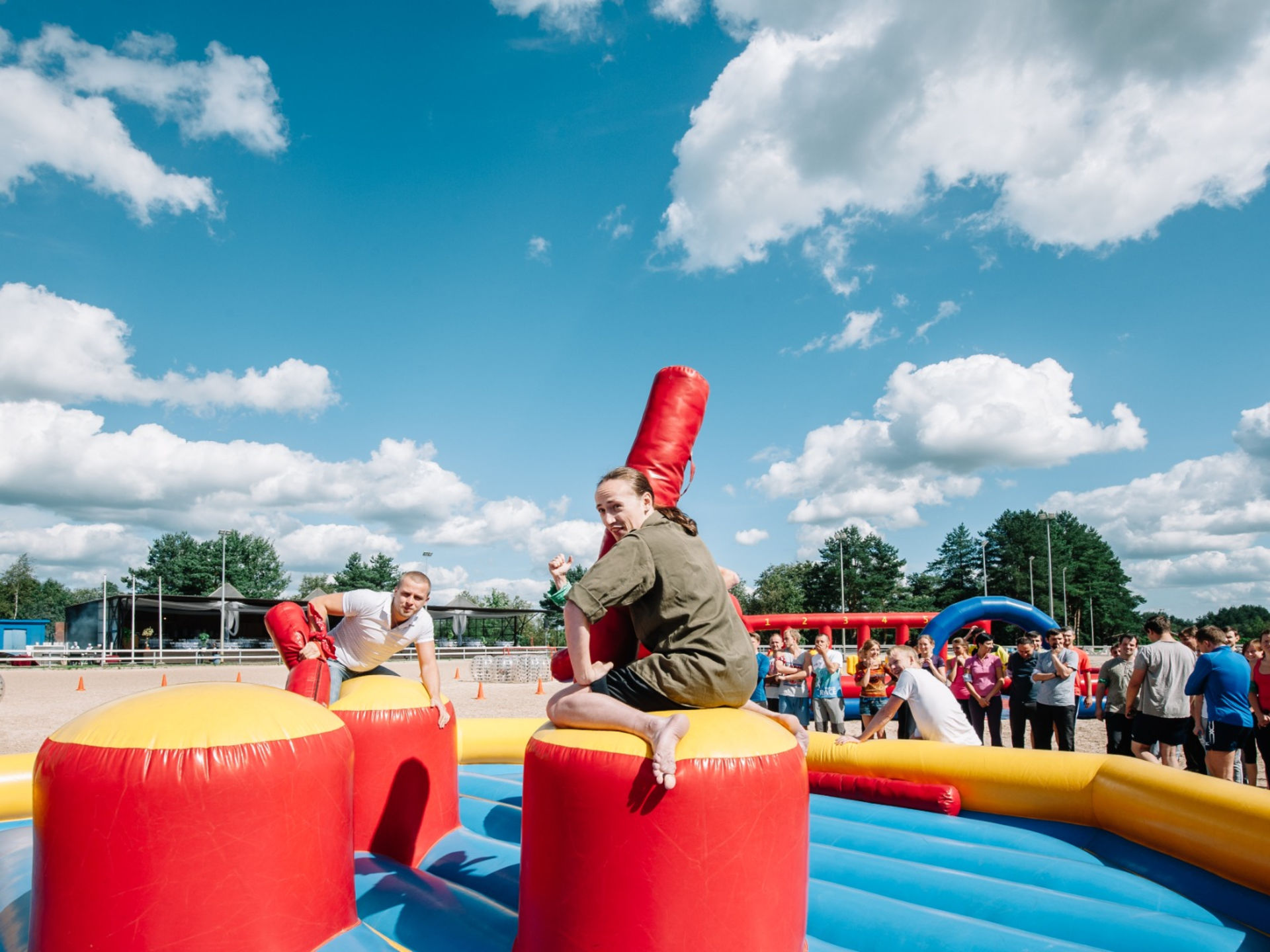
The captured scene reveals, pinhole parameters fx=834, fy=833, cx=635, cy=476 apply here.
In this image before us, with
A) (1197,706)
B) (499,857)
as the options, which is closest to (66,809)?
(499,857)

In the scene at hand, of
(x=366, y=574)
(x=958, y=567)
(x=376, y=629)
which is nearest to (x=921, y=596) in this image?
(x=958, y=567)

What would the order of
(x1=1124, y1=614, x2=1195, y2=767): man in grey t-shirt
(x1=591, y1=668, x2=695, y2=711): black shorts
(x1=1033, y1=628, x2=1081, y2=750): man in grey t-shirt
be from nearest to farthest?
1. (x1=591, y1=668, x2=695, y2=711): black shorts
2. (x1=1124, y1=614, x2=1195, y2=767): man in grey t-shirt
3. (x1=1033, y1=628, x2=1081, y2=750): man in grey t-shirt

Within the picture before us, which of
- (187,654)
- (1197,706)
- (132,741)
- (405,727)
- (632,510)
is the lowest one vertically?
(187,654)

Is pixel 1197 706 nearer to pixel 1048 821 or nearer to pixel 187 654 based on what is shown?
pixel 1048 821

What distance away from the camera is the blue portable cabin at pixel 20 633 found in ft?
115

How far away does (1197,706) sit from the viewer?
6621mm

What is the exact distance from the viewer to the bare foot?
2258 millimetres

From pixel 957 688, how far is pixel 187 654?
2595 cm

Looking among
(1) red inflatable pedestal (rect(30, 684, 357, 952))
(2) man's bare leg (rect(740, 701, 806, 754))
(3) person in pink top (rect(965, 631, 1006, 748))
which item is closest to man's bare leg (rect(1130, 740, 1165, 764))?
(3) person in pink top (rect(965, 631, 1006, 748))

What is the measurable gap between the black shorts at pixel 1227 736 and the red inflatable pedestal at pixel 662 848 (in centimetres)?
498

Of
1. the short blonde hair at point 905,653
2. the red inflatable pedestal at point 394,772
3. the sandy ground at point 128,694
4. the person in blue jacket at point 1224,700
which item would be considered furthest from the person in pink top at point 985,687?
the red inflatable pedestal at point 394,772

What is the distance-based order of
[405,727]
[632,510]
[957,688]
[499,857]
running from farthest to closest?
[957,688]
[405,727]
[499,857]
[632,510]

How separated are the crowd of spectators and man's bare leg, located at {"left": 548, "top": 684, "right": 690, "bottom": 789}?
288 centimetres

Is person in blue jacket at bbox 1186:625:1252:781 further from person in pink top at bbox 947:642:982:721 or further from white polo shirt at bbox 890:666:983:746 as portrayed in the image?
person in pink top at bbox 947:642:982:721
